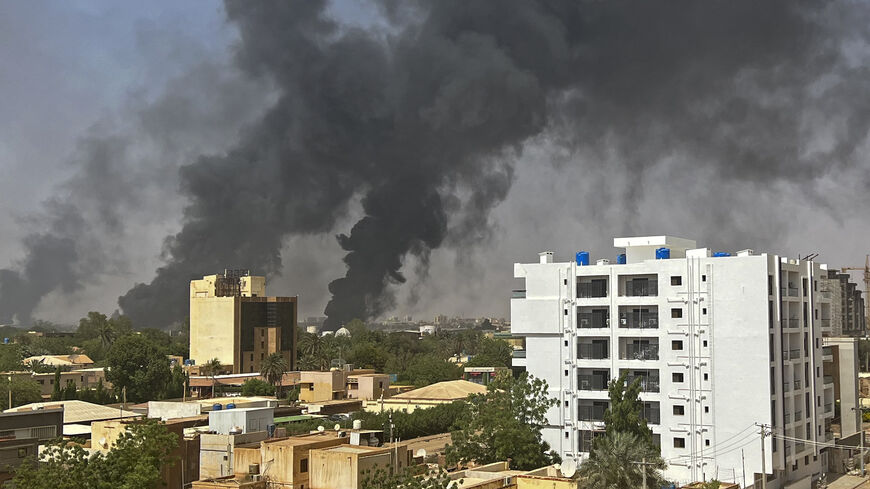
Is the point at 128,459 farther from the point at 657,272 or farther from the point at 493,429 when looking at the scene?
the point at 657,272

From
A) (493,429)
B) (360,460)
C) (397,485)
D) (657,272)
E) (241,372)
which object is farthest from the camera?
(241,372)

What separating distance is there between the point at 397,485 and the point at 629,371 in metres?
25.7

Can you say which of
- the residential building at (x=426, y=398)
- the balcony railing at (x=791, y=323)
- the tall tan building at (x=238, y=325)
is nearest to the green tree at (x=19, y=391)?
the residential building at (x=426, y=398)

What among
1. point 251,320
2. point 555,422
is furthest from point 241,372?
point 555,422

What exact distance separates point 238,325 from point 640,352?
99.0 meters

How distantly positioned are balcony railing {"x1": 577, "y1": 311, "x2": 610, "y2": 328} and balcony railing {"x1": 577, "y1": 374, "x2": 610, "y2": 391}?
3114 millimetres

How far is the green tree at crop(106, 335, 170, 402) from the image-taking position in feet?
348

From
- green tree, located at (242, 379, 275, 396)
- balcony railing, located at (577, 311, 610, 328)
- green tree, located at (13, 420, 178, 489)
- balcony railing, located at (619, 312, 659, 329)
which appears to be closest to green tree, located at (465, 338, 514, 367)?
green tree, located at (242, 379, 275, 396)

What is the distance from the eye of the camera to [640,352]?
183ft

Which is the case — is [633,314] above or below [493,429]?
above

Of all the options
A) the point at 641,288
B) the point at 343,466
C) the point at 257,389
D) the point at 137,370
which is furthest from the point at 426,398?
the point at 343,466

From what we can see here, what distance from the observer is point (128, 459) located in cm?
3684

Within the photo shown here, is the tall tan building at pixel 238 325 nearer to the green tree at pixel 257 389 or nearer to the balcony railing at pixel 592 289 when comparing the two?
the green tree at pixel 257 389

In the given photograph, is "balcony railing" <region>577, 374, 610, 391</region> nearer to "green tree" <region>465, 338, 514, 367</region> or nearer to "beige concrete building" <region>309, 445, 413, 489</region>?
"beige concrete building" <region>309, 445, 413, 489</region>
